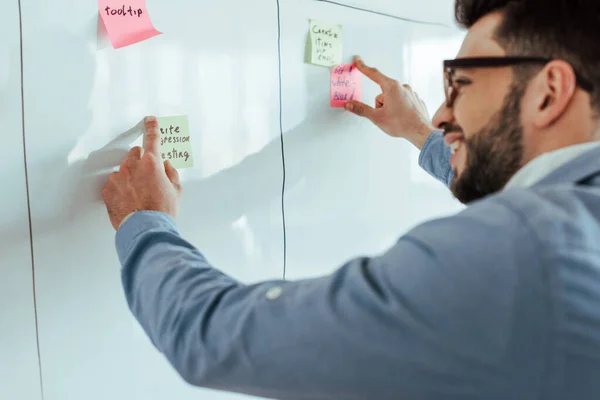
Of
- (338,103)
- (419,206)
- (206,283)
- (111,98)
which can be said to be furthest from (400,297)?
(419,206)

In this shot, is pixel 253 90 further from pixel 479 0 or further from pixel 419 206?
pixel 419 206

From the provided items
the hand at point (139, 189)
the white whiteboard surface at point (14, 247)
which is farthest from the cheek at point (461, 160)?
the white whiteboard surface at point (14, 247)

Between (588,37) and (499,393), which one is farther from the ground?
(588,37)

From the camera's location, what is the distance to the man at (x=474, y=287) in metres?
0.48

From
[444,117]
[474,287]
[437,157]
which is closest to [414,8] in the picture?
[437,157]

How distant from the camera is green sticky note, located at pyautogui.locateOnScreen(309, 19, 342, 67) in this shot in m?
0.96

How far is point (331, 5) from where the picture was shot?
984mm

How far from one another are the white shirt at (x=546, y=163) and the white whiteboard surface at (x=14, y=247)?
24.0 inches

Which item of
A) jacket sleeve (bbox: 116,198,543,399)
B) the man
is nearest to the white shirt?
the man

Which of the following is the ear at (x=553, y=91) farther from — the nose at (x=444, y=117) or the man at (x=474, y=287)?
the nose at (x=444, y=117)

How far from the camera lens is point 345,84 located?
1.03 m

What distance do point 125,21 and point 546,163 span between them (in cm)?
56

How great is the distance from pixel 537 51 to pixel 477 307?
33 centimetres

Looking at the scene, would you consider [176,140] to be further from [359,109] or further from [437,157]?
[437,157]
